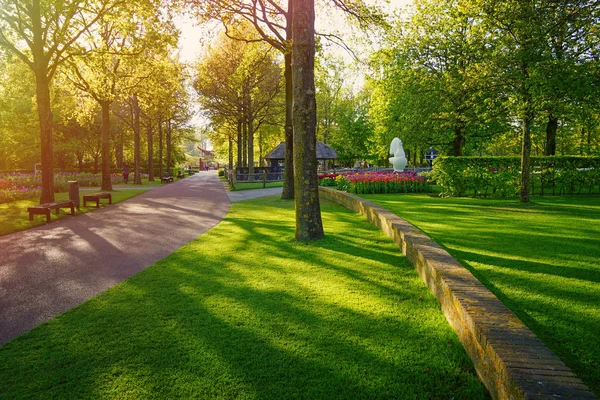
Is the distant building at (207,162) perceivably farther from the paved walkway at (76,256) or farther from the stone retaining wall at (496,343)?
the stone retaining wall at (496,343)

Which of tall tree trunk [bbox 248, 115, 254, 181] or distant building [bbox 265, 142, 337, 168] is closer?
tall tree trunk [bbox 248, 115, 254, 181]

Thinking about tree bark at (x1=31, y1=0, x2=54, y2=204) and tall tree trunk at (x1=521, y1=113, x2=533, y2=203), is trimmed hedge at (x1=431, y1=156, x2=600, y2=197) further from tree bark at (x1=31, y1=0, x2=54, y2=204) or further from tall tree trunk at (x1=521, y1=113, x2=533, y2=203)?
tree bark at (x1=31, y1=0, x2=54, y2=204)

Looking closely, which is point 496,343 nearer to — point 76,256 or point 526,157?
point 76,256

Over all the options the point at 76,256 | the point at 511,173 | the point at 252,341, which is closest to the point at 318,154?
the point at 511,173

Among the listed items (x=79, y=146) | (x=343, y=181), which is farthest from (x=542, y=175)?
(x=79, y=146)

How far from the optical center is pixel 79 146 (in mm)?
41594

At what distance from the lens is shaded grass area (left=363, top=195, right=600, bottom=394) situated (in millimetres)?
3355

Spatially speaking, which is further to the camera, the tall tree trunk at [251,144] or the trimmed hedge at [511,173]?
the tall tree trunk at [251,144]

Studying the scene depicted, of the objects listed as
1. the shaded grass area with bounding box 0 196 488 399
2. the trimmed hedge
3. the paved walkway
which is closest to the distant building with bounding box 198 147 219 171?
the trimmed hedge

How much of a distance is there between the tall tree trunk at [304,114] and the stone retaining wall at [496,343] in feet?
10.8

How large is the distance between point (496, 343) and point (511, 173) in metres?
15.4

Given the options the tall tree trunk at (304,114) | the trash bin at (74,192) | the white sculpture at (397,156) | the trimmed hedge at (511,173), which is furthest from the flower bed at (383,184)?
the trash bin at (74,192)

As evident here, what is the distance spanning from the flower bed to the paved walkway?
7.34 m

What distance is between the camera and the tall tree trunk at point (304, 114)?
24.1 ft
